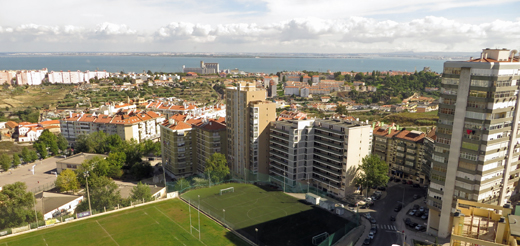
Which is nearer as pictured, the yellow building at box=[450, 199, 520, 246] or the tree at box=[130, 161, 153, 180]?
the yellow building at box=[450, 199, 520, 246]

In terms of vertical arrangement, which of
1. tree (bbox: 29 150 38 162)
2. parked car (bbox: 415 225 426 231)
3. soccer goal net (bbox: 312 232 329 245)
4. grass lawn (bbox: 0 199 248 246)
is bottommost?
tree (bbox: 29 150 38 162)

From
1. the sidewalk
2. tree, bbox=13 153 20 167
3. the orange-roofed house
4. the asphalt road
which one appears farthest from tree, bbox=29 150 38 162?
the sidewalk

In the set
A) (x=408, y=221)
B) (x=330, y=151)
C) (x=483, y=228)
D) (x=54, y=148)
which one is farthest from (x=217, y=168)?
Result: (x=54, y=148)

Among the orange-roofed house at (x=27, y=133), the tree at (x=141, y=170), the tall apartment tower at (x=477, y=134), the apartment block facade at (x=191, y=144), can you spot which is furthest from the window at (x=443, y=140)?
the orange-roofed house at (x=27, y=133)

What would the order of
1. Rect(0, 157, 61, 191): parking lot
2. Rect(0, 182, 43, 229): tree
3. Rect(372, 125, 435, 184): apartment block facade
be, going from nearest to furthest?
Rect(0, 182, 43, 229): tree < Rect(372, 125, 435, 184): apartment block facade < Rect(0, 157, 61, 191): parking lot

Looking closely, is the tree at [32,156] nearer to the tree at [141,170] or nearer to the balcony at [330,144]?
the tree at [141,170]

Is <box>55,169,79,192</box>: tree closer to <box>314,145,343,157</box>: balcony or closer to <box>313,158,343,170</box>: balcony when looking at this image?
<box>313,158,343,170</box>: balcony
